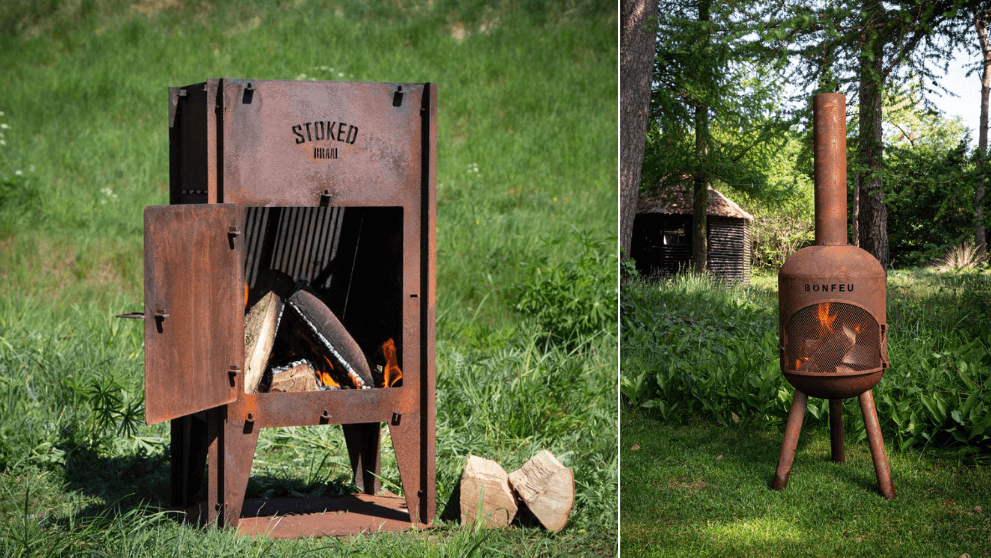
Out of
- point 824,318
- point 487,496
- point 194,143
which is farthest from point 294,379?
point 824,318

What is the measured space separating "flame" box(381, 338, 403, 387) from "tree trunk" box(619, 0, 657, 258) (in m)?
1.15

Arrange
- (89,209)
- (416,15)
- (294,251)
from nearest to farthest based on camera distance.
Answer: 1. (294,251)
2. (89,209)
3. (416,15)

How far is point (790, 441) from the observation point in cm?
345

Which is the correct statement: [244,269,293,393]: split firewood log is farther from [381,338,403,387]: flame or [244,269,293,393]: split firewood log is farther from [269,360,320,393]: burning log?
[381,338,403,387]: flame

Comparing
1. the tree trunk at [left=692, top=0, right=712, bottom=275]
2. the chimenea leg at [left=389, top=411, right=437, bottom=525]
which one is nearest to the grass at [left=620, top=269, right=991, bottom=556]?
the tree trunk at [left=692, top=0, right=712, bottom=275]

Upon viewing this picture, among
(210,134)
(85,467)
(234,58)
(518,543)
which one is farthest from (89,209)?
(518,543)

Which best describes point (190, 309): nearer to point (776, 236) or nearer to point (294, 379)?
point (294, 379)

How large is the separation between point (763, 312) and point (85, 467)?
10.7 feet

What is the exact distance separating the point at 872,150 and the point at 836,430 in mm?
1136


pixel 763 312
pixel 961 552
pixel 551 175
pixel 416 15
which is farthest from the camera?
pixel 416 15

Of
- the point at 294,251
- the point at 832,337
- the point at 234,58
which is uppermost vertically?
the point at 234,58

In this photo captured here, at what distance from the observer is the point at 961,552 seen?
3.17 metres

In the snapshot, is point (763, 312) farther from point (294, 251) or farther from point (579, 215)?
point (579, 215)

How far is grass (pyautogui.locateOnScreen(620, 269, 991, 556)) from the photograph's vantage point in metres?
3.23
